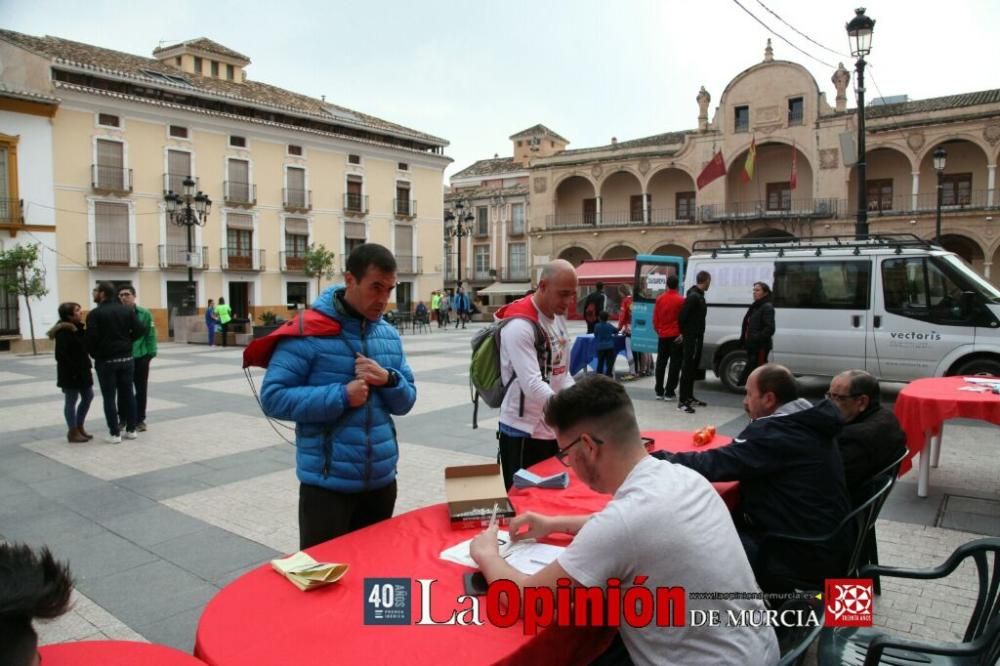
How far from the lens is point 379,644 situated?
168 cm

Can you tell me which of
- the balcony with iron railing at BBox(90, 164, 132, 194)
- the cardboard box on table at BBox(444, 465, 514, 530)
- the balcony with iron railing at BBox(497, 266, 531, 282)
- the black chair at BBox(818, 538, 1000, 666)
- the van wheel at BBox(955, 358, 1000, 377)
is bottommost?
the black chair at BBox(818, 538, 1000, 666)

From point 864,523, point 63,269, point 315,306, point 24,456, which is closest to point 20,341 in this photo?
point 63,269

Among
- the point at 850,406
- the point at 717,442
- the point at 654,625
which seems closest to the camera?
the point at 654,625

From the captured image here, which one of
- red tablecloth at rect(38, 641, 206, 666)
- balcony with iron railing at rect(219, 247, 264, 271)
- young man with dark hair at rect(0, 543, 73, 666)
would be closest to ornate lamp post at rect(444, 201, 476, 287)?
balcony with iron railing at rect(219, 247, 264, 271)

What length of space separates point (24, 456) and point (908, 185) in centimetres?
3610

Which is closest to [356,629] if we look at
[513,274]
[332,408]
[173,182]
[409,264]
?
[332,408]

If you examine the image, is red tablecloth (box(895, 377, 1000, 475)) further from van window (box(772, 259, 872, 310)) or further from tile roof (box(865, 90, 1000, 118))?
tile roof (box(865, 90, 1000, 118))

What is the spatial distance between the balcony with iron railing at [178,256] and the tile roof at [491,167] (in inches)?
1036

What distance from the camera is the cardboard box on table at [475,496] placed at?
99.0 inches

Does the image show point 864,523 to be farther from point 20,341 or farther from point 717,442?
point 20,341

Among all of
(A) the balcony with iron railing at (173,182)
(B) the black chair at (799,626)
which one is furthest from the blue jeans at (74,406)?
(A) the balcony with iron railing at (173,182)

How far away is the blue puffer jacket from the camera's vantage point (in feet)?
8.61

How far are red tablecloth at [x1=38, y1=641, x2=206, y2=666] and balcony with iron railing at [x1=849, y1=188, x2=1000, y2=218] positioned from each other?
3482cm

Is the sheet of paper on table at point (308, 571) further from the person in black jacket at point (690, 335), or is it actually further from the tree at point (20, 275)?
the tree at point (20, 275)
